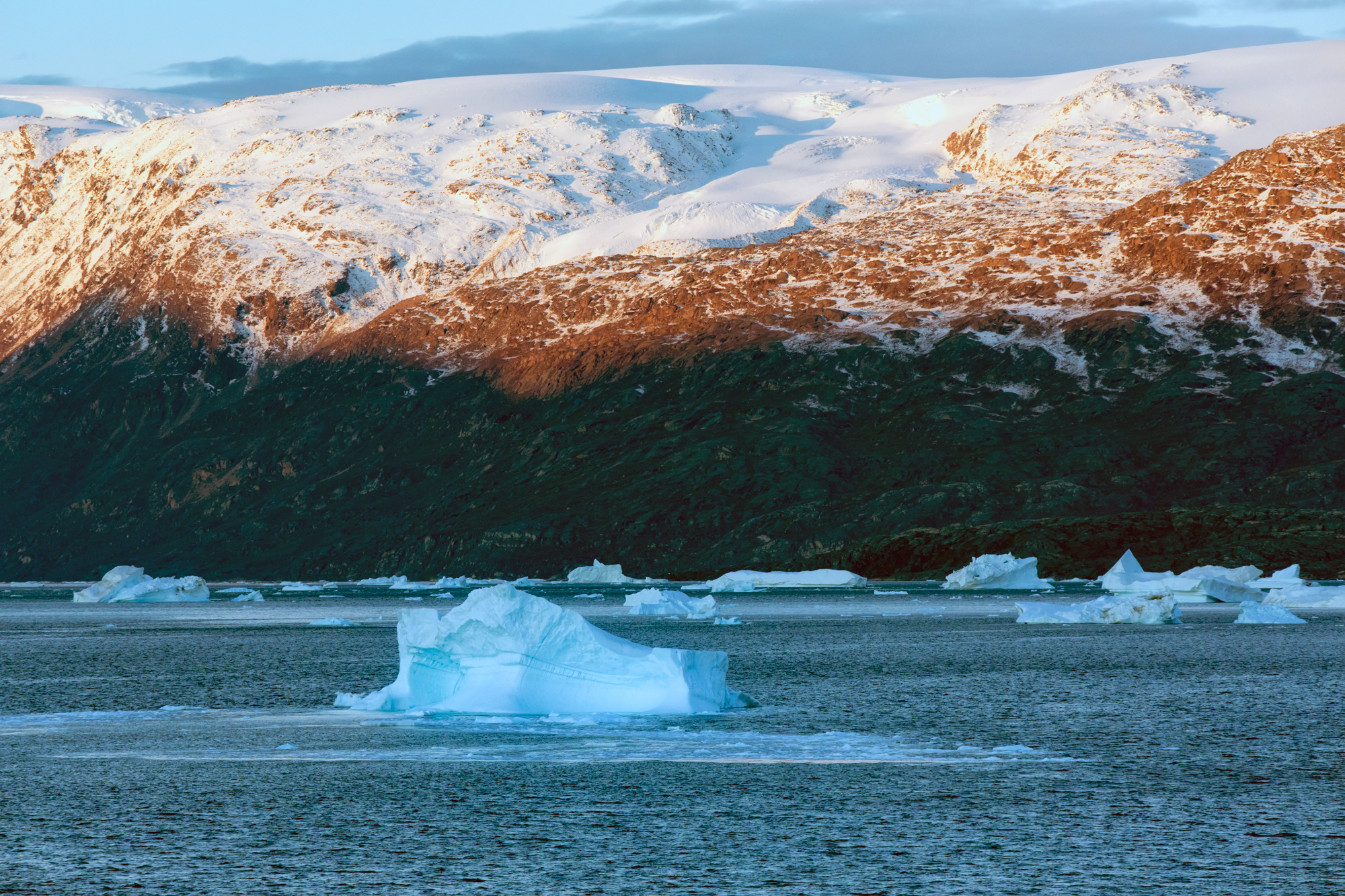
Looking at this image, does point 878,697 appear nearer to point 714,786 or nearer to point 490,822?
point 714,786

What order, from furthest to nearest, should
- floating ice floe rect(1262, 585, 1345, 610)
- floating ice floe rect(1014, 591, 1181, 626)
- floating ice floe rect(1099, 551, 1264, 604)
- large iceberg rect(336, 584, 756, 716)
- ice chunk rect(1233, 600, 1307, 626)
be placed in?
floating ice floe rect(1262, 585, 1345, 610), floating ice floe rect(1099, 551, 1264, 604), floating ice floe rect(1014, 591, 1181, 626), ice chunk rect(1233, 600, 1307, 626), large iceberg rect(336, 584, 756, 716)

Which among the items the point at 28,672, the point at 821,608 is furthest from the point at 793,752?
the point at 821,608

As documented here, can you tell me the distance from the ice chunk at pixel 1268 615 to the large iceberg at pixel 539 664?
5210cm

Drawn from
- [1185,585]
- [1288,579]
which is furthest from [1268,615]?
[1288,579]

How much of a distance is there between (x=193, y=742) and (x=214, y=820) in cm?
1003

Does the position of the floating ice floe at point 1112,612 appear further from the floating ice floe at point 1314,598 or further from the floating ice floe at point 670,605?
the floating ice floe at point 1314,598

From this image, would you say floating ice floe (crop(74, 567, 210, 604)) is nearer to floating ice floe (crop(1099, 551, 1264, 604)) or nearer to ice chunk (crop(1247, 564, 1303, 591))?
floating ice floe (crop(1099, 551, 1264, 604))

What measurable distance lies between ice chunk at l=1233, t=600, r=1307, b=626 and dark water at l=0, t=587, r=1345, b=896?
106ft

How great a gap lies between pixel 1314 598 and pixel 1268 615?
1438 inches

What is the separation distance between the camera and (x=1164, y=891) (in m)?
17.9

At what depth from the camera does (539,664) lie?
36.2 meters

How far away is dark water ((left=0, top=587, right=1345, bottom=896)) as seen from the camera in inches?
754

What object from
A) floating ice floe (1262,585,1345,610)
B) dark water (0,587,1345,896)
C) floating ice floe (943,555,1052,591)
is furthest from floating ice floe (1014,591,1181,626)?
floating ice floe (943,555,1052,591)

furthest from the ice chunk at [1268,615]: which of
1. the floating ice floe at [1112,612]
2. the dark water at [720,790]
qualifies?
the dark water at [720,790]
